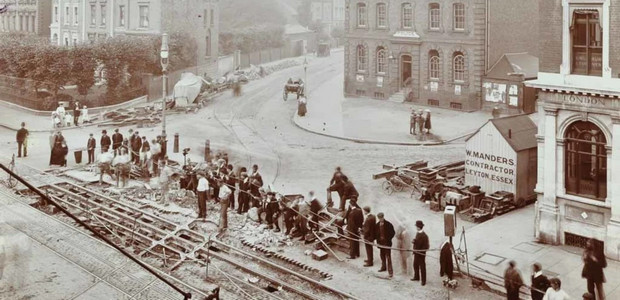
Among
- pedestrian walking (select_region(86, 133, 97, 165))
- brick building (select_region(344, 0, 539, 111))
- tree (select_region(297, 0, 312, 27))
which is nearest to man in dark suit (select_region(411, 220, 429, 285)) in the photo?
pedestrian walking (select_region(86, 133, 97, 165))

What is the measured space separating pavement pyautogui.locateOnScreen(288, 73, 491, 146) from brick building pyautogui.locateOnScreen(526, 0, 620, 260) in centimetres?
1652

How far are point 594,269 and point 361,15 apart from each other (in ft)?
132

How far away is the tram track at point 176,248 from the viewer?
17250 mm

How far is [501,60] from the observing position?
45625 mm

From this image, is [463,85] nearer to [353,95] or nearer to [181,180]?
[353,95]

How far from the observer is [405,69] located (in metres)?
51.7

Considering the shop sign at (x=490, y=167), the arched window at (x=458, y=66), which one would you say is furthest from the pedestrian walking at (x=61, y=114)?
the shop sign at (x=490, y=167)

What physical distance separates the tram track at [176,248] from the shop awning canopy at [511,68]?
2814 centimetres

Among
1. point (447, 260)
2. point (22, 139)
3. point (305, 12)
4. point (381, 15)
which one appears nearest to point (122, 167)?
point (22, 139)

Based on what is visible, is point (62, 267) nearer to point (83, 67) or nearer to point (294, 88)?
point (83, 67)

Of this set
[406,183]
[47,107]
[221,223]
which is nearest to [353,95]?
[47,107]

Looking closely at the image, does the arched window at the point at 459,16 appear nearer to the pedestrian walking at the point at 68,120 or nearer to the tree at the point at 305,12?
the pedestrian walking at the point at 68,120

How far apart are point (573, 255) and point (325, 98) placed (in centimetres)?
3743

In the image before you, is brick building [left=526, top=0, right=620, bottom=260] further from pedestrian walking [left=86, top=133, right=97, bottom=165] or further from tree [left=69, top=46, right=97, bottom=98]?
tree [left=69, top=46, right=97, bottom=98]
